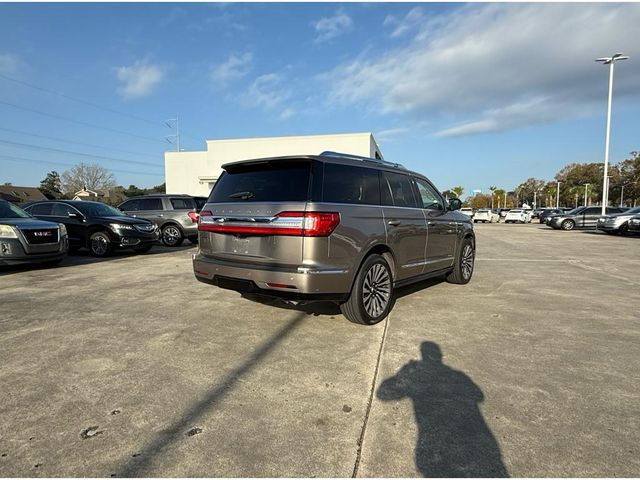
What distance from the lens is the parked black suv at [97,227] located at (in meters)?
10.2

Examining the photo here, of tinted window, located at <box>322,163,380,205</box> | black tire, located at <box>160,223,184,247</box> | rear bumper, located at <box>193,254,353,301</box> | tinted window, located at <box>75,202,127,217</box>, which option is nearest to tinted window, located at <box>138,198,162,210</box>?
black tire, located at <box>160,223,184,247</box>

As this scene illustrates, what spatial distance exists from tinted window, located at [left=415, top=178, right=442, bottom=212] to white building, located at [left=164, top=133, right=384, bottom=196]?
2853cm

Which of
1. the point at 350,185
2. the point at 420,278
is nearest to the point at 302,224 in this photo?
the point at 350,185

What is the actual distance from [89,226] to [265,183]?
826 centimetres

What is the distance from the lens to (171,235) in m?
13.2

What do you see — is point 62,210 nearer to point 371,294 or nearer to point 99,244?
point 99,244

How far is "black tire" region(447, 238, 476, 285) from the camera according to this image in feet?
21.9

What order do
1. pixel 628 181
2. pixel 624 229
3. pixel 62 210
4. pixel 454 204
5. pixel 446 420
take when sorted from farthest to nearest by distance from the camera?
pixel 628 181 < pixel 624 229 < pixel 62 210 < pixel 454 204 < pixel 446 420

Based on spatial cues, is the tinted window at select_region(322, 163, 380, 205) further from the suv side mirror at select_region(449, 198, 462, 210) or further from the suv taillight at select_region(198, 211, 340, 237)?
the suv side mirror at select_region(449, 198, 462, 210)

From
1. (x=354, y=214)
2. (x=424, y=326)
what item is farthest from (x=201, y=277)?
(x=424, y=326)

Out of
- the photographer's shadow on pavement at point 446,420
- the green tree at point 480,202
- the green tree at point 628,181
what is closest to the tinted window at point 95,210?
the photographer's shadow on pavement at point 446,420

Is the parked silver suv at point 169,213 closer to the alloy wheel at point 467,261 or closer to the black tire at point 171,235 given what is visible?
the black tire at point 171,235

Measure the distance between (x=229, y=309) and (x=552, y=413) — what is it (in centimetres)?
373

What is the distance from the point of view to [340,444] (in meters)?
2.30
